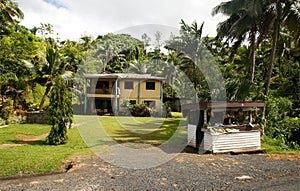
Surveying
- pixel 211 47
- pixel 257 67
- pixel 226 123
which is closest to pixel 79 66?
pixel 211 47

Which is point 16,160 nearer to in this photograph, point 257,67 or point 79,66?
point 79,66

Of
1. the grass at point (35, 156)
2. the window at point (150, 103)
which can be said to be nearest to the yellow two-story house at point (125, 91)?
the window at point (150, 103)

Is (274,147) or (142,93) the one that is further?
(142,93)

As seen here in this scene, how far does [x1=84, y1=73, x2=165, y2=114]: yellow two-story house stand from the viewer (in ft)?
84.2

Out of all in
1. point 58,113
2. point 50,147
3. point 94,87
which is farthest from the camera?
point 94,87

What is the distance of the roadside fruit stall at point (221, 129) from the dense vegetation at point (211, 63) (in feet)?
7.57

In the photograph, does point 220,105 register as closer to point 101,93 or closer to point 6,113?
point 6,113

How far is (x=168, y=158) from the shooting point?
961cm

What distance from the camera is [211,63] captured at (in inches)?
1040

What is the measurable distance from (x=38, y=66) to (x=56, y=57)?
172cm

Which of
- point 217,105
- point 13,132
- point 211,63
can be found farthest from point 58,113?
point 211,63

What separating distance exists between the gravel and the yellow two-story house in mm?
16577

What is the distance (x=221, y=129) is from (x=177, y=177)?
439 centimetres

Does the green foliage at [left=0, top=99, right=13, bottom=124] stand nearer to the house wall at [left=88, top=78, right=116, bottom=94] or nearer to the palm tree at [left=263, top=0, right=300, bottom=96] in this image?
the house wall at [left=88, top=78, right=116, bottom=94]
